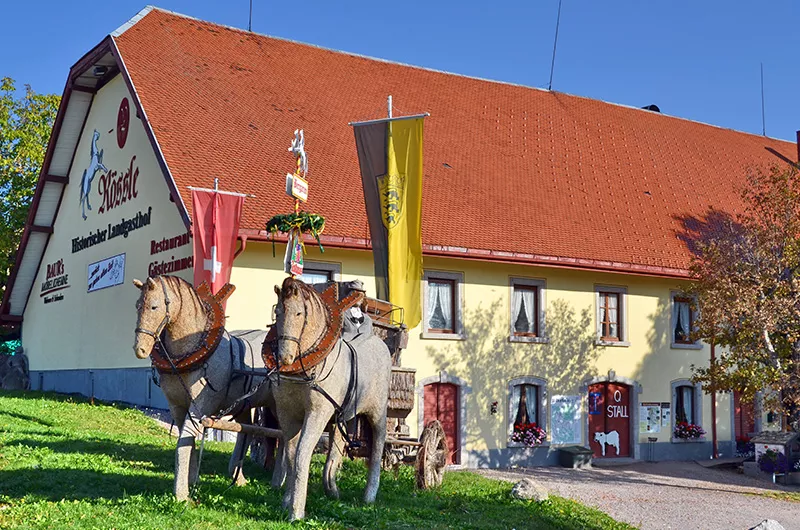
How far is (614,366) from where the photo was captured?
82.1ft

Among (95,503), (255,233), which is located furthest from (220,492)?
(255,233)

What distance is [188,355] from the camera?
959 cm

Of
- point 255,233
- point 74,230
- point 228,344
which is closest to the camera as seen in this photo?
point 228,344

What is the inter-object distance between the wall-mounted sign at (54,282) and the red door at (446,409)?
11.3 m

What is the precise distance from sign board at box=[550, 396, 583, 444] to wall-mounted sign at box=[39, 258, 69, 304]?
45.8 ft

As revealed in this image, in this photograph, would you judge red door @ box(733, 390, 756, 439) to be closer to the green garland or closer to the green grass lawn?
the green grass lawn

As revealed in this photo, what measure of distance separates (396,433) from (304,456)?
506 cm

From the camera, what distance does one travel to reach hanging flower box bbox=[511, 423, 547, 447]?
76.2ft

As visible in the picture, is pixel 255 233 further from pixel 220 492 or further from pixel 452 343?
pixel 220 492

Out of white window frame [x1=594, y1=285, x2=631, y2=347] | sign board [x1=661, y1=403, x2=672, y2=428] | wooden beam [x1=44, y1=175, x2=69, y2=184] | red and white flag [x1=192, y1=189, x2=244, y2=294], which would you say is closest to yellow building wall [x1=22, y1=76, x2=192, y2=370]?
wooden beam [x1=44, y1=175, x2=69, y2=184]

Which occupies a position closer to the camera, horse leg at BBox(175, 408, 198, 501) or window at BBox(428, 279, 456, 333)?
horse leg at BBox(175, 408, 198, 501)

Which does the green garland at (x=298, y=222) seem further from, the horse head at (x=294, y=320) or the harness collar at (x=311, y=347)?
the horse head at (x=294, y=320)

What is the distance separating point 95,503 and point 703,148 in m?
26.6

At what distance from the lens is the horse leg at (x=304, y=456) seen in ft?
30.4
